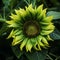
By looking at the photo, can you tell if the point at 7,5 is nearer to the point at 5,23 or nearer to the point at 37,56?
the point at 5,23

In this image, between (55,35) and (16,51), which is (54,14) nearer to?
(55,35)

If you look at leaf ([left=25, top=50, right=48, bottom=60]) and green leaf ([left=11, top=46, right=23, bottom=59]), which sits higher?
green leaf ([left=11, top=46, right=23, bottom=59])

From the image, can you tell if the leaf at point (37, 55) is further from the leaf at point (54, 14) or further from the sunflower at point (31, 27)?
the leaf at point (54, 14)

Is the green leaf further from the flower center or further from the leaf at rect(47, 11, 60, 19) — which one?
the leaf at rect(47, 11, 60, 19)

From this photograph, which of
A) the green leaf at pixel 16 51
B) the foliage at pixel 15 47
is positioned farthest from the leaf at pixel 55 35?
the green leaf at pixel 16 51

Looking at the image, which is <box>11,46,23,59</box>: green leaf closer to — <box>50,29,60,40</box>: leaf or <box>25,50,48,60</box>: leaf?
<box>25,50,48,60</box>: leaf

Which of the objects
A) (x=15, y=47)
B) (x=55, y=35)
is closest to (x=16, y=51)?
(x=15, y=47)

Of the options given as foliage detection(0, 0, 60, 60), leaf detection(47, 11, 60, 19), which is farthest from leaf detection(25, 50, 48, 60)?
leaf detection(47, 11, 60, 19)

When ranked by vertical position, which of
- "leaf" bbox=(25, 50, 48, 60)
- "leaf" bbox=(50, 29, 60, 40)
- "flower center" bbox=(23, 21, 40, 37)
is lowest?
"leaf" bbox=(25, 50, 48, 60)
